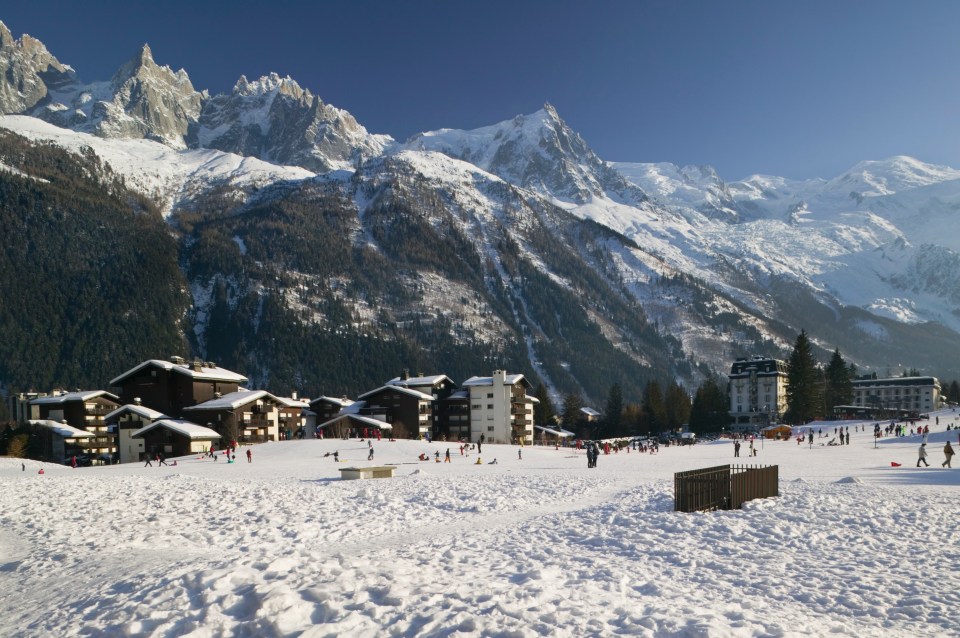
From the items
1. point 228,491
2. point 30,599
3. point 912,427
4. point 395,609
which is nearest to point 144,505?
point 228,491

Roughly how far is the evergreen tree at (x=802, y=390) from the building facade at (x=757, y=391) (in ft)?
163

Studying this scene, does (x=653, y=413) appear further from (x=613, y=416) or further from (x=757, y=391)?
(x=757, y=391)

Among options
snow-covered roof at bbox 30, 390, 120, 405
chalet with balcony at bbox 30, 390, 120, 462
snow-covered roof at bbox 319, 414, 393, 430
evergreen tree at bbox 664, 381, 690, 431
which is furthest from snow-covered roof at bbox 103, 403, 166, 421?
evergreen tree at bbox 664, 381, 690, 431

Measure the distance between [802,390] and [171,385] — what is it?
4199 inches

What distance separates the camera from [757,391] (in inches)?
7116

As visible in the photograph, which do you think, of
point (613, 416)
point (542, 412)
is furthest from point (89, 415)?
point (613, 416)

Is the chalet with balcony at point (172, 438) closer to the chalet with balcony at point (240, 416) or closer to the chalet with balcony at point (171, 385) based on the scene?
the chalet with balcony at point (240, 416)

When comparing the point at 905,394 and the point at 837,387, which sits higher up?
the point at 837,387

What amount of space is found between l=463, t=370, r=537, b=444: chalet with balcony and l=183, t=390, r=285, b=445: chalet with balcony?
38.4m

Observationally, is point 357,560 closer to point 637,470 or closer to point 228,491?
point 228,491

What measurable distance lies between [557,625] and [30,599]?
11474 millimetres

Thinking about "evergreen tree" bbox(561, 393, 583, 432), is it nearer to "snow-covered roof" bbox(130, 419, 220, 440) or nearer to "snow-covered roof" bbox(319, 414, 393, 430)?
"snow-covered roof" bbox(319, 414, 393, 430)

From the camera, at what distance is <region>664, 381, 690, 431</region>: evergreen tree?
14584 centimetres

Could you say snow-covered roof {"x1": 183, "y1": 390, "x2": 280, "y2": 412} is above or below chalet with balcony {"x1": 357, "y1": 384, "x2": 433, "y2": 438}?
above
